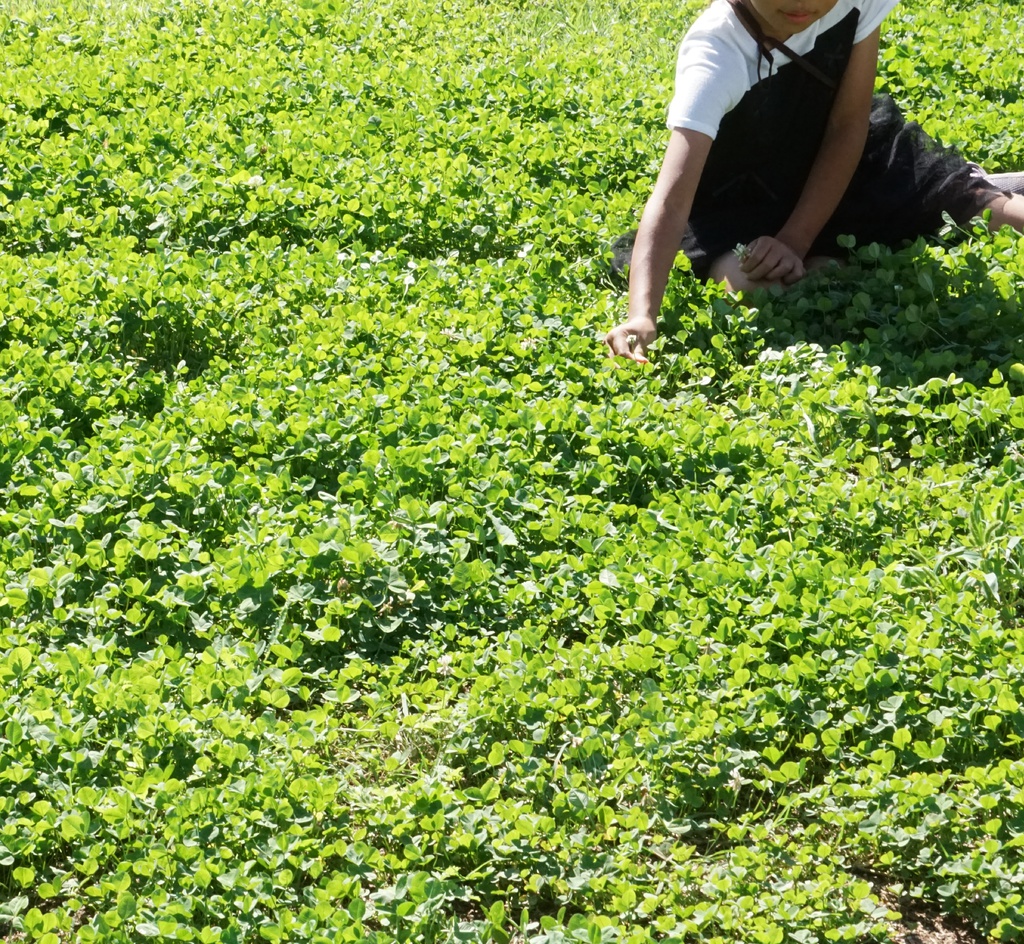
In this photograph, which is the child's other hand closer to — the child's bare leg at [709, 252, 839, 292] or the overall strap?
the child's bare leg at [709, 252, 839, 292]

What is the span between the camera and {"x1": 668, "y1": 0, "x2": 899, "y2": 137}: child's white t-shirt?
4.30 metres

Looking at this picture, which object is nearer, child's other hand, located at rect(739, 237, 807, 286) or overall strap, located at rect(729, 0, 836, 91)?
overall strap, located at rect(729, 0, 836, 91)

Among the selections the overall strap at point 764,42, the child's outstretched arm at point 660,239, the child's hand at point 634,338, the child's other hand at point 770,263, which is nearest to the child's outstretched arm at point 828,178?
the child's other hand at point 770,263

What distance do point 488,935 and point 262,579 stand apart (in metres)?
1.14

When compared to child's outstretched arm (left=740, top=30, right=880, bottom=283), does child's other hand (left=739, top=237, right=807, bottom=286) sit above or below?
below

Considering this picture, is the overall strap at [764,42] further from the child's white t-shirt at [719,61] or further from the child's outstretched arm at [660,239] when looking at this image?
the child's outstretched arm at [660,239]

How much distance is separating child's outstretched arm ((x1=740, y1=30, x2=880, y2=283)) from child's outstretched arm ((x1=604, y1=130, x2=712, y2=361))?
1.24 ft

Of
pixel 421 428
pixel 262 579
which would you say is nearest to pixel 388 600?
pixel 262 579

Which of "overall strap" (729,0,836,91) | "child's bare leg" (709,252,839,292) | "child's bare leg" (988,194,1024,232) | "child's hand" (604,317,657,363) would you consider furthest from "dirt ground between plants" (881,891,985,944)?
"child's bare leg" (988,194,1024,232)

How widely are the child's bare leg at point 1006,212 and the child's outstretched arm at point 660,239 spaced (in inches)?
47.6

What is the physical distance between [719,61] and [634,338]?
923mm

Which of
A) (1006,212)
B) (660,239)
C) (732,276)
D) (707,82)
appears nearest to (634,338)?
(660,239)

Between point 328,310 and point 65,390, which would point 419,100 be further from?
point 65,390

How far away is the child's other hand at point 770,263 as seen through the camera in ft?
14.9
